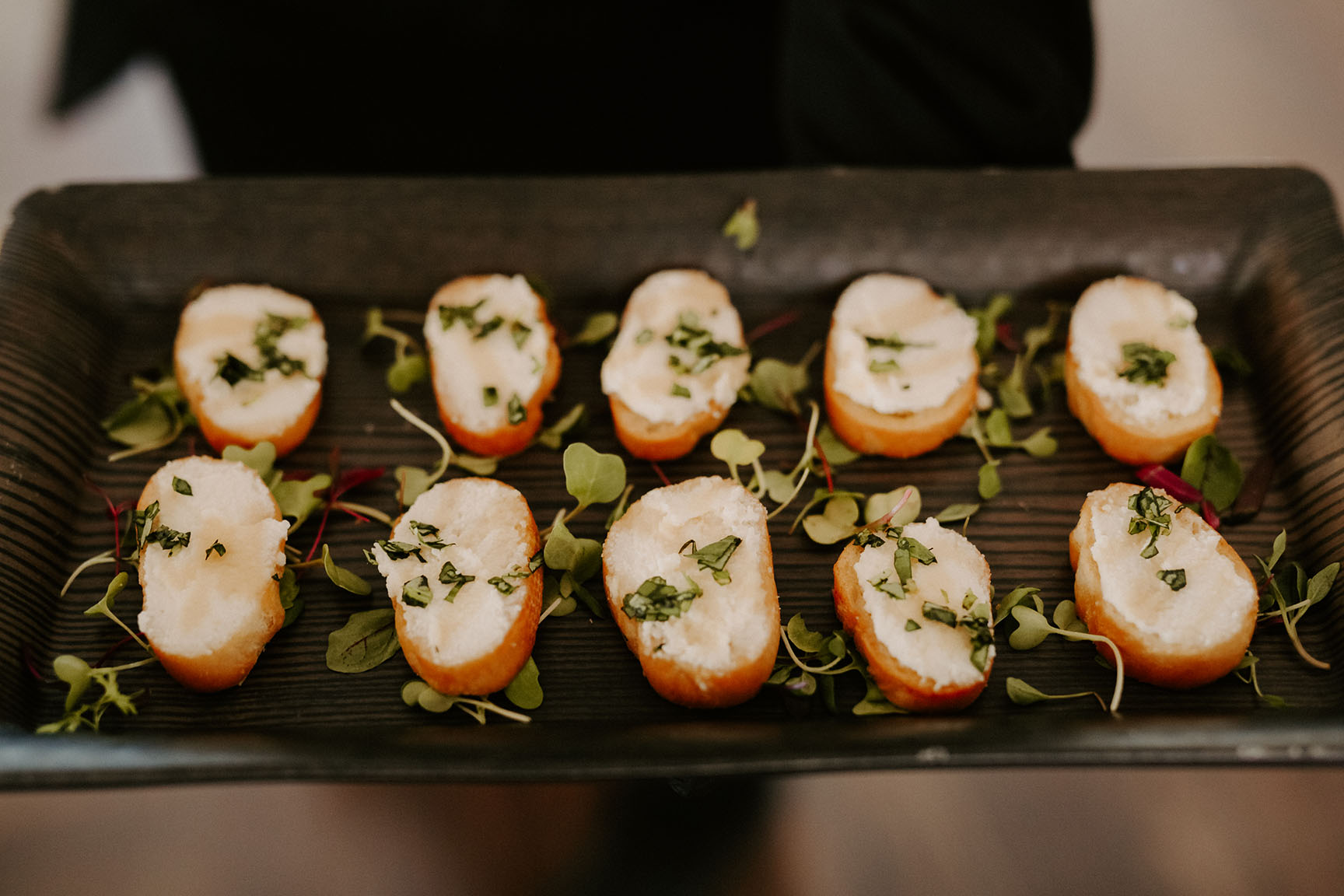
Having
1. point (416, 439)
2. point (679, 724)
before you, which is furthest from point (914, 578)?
point (416, 439)

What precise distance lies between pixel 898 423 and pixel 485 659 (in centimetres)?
72

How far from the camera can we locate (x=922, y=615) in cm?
129

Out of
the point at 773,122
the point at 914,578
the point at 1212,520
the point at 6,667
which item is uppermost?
the point at 773,122

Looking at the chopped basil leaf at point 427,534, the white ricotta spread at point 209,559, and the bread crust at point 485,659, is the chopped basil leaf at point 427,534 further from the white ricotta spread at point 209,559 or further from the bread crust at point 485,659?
the white ricotta spread at point 209,559

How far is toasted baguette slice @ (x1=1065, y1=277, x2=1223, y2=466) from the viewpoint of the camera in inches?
58.3

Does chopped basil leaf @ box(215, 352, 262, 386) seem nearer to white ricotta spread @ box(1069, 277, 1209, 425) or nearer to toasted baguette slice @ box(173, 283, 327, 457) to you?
toasted baguette slice @ box(173, 283, 327, 457)

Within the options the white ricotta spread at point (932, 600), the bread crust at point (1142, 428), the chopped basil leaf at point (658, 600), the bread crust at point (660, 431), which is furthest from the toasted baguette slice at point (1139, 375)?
the chopped basil leaf at point (658, 600)

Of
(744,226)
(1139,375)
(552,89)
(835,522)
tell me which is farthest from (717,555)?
(552,89)

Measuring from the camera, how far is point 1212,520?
1.43m

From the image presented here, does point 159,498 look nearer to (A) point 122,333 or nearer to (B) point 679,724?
(A) point 122,333

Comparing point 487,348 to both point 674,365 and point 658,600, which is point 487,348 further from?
point 658,600

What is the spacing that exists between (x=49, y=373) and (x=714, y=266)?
111cm

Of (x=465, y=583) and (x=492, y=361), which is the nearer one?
(x=465, y=583)

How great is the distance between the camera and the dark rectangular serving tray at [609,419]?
1133 mm
